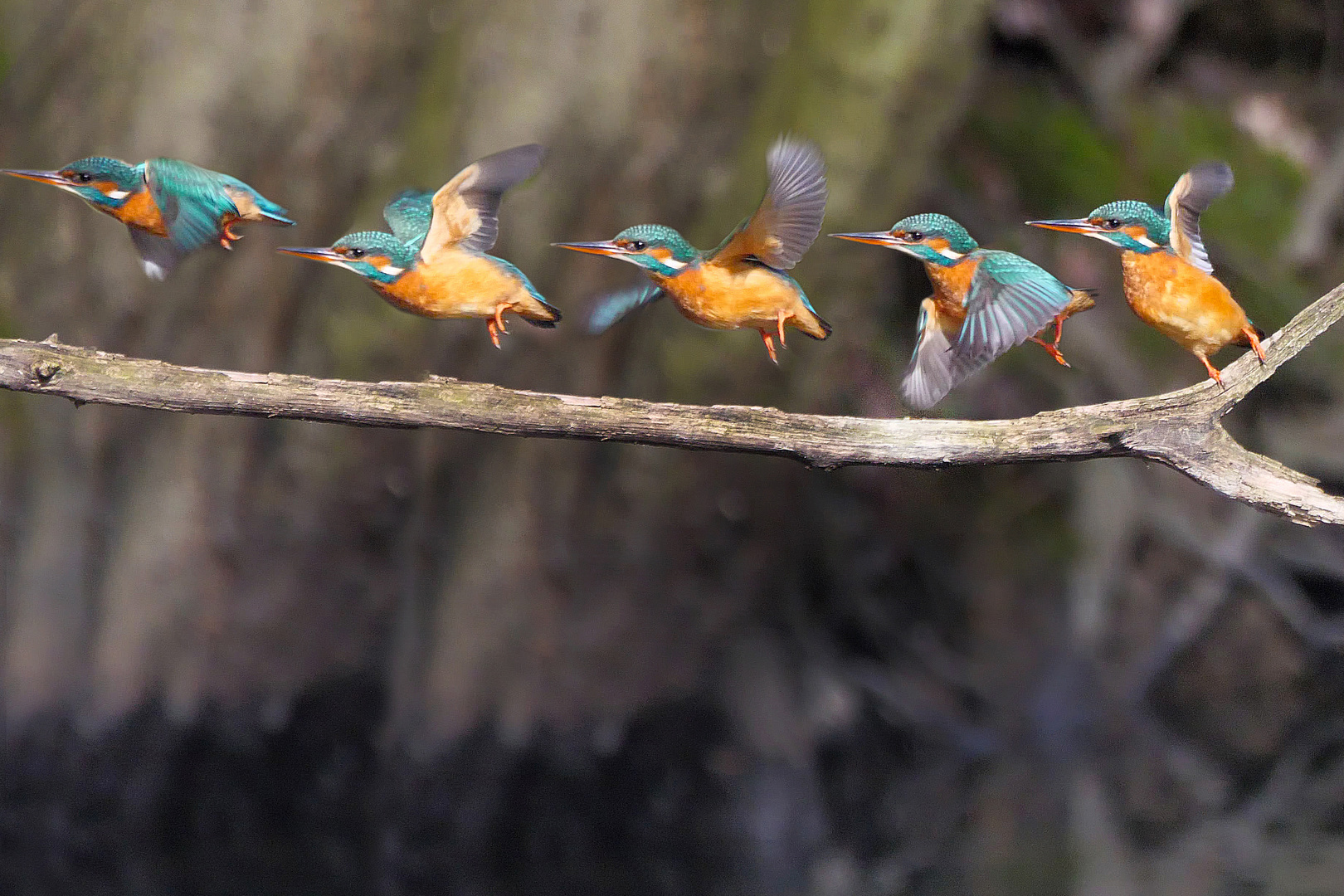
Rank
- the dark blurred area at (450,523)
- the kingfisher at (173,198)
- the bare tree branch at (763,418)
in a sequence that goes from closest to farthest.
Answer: the kingfisher at (173,198), the bare tree branch at (763,418), the dark blurred area at (450,523)

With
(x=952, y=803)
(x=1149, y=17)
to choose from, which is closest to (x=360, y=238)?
(x=952, y=803)

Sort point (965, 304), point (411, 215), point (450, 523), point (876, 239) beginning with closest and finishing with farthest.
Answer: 1. point (876, 239)
2. point (965, 304)
3. point (411, 215)
4. point (450, 523)

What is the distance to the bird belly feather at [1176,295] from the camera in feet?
4.08

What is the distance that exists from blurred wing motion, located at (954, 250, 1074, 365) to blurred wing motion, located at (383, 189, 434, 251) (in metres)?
0.54

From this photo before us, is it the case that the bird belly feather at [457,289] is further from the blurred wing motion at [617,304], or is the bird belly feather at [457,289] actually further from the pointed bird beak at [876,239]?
the pointed bird beak at [876,239]

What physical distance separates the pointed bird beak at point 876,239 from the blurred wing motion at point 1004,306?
89mm

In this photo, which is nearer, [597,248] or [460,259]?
[597,248]

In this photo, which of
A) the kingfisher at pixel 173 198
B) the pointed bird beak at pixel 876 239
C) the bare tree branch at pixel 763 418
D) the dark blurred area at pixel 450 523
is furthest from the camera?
the dark blurred area at pixel 450 523

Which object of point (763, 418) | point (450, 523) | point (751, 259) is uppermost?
point (450, 523)

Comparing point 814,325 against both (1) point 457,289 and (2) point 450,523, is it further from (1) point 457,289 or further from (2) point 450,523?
(2) point 450,523

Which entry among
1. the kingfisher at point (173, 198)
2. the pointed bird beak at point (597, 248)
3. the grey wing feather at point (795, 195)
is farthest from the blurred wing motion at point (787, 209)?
the kingfisher at point (173, 198)

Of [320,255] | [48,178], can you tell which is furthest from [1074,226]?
[48,178]

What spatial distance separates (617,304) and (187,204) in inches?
17.0

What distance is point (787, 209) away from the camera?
1.20m
